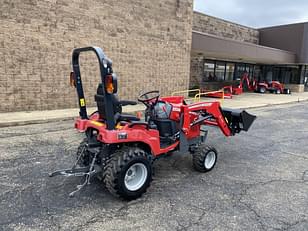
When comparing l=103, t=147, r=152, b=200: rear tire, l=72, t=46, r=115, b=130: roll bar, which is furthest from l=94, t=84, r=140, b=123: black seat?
l=103, t=147, r=152, b=200: rear tire

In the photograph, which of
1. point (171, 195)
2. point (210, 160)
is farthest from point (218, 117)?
point (171, 195)

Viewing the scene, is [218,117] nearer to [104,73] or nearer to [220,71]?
[104,73]

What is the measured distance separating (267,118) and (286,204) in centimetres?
726

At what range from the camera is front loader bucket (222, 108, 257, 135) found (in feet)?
15.8

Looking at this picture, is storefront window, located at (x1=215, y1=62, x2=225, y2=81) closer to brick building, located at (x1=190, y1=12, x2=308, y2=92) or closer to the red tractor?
brick building, located at (x1=190, y1=12, x2=308, y2=92)

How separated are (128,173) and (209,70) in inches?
686

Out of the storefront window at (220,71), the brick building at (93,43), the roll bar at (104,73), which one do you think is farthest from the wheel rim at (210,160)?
the storefront window at (220,71)

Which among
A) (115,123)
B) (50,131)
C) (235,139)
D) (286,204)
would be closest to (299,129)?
(235,139)

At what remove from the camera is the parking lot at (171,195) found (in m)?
2.86

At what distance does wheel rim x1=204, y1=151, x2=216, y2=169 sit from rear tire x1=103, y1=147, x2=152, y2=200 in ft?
4.16

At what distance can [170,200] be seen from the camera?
132 inches

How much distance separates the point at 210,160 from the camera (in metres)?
4.42

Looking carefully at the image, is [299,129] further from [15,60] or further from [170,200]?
[15,60]

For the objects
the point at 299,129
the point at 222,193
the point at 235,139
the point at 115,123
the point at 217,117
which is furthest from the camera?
the point at 299,129
